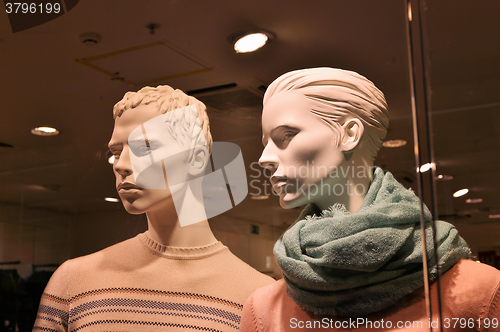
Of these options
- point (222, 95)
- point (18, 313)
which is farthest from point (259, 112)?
point (18, 313)

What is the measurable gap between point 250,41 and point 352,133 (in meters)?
0.51

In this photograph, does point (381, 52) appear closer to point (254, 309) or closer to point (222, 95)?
point (222, 95)

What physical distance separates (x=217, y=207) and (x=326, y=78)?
1.88 ft

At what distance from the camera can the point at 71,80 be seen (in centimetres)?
176

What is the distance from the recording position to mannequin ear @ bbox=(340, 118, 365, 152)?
4.09 feet

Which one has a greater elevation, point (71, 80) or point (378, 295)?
point (71, 80)

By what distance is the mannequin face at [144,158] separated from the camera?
5.30ft

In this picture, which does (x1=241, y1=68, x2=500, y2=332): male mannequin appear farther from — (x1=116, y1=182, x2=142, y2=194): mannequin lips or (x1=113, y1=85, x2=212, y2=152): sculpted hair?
(x1=116, y1=182, x2=142, y2=194): mannequin lips

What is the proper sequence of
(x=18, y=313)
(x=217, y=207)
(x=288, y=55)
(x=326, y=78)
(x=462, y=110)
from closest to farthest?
(x=462, y=110), (x=326, y=78), (x=288, y=55), (x=217, y=207), (x=18, y=313)

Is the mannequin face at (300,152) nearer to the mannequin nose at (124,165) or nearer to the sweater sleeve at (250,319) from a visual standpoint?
the sweater sleeve at (250,319)

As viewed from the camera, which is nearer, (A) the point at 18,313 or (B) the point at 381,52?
(B) the point at 381,52

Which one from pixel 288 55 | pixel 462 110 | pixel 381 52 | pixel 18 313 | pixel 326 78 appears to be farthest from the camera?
pixel 18 313

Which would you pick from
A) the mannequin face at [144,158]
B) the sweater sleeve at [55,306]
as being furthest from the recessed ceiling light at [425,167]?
the sweater sleeve at [55,306]

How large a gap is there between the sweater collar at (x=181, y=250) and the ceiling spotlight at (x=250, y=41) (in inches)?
24.6
